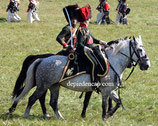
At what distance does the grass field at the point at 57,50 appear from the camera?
936 cm

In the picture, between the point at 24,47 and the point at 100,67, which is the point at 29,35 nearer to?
the point at 24,47

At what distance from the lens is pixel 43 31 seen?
23422mm

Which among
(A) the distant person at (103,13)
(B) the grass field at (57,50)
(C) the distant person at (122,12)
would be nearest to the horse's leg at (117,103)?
(B) the grass field at (57,50)

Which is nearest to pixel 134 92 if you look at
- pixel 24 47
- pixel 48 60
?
pixel 48 60

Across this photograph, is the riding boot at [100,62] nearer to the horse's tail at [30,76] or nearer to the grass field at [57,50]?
the grass field at [57,50]

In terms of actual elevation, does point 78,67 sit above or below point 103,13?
above

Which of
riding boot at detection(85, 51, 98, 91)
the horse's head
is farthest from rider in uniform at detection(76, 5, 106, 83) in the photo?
the horse's head

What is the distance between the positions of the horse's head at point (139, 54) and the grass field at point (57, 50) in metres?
1.53

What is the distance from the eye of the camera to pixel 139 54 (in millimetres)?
8938

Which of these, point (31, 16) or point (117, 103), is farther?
point (31, 16)

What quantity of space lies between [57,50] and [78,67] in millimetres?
10058

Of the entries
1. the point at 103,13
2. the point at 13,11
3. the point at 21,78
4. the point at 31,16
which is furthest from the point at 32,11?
the point at 21,78

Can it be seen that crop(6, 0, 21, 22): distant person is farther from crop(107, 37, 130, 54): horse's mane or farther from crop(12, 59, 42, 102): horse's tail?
crop(107, 37, 130, 54): horse's mane

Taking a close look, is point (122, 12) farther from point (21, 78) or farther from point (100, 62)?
point (100, 62)
